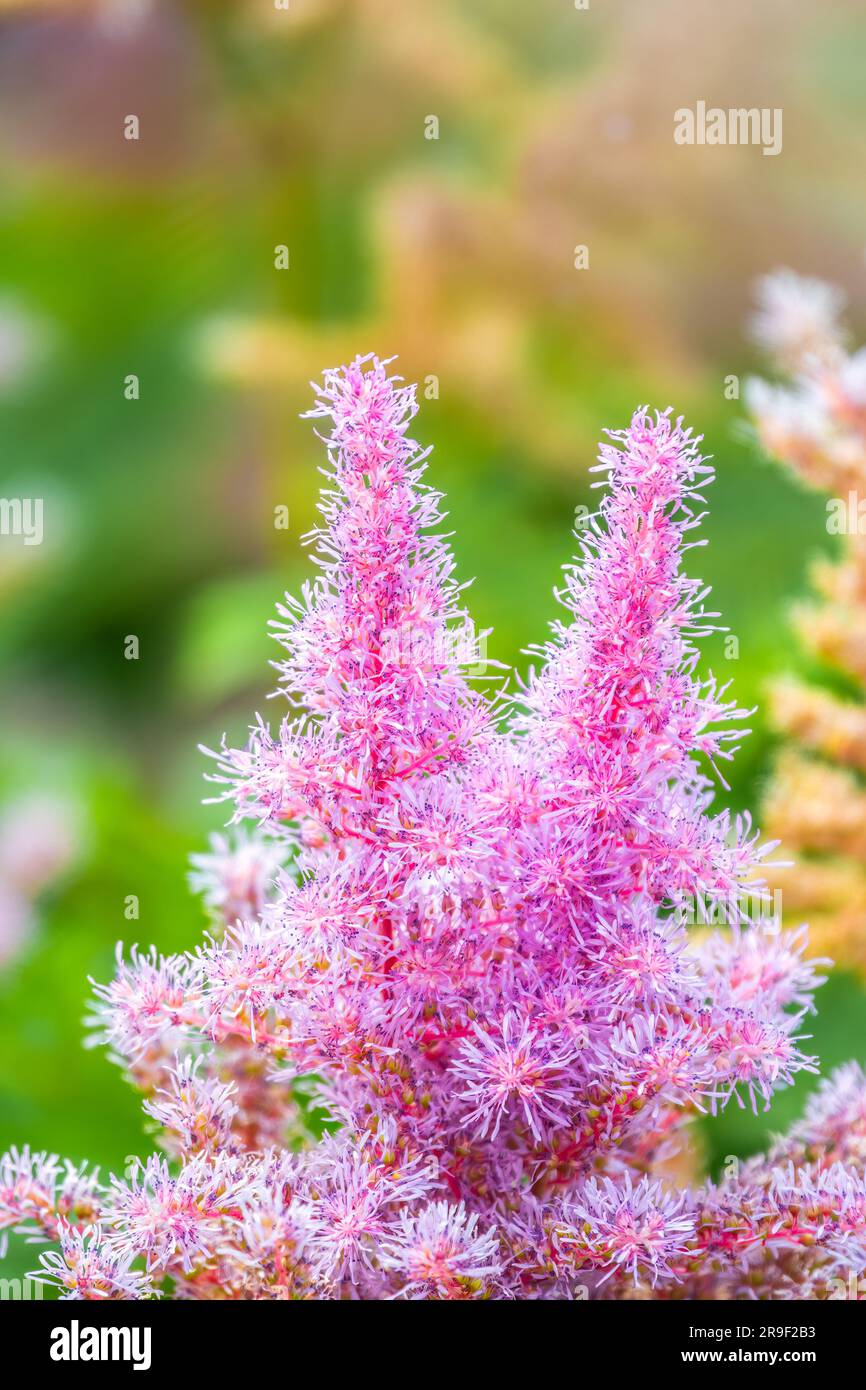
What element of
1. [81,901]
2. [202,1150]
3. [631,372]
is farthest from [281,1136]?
[631,372]

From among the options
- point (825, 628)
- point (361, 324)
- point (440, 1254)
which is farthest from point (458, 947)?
point (361, 324)

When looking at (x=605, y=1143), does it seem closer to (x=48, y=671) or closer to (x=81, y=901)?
(x=81, y=901)

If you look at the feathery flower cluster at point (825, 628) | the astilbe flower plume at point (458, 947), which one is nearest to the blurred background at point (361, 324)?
the feathery flower cluster at point (825, 628)

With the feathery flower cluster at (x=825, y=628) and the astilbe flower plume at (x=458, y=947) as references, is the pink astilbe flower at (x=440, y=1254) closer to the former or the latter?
the astilbe flower plume at (x=458, y=947)

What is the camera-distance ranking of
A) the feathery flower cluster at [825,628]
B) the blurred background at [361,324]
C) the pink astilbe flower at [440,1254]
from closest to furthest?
the pink astilbe flower at [440,1254] < the feathery flower cluster at [825,628] < the blurred background at [361,324]

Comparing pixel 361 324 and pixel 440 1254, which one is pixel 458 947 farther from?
pixel 361 324

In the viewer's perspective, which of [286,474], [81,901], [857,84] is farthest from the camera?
[857,84]

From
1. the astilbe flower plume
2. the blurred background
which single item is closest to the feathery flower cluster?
the blurred background
